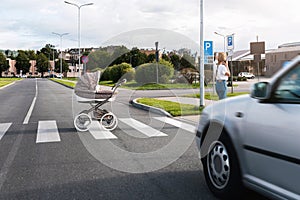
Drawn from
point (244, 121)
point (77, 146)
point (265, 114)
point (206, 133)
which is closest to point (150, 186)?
point (206, 133)

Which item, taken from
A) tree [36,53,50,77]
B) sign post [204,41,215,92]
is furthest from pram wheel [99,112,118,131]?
tree [36,53,50,77]

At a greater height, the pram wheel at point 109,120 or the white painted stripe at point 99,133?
the pram wheel at point 109,120

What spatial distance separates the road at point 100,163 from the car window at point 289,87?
1281mm

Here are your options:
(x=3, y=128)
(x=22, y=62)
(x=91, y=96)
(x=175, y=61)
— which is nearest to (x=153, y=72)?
(x=175, y=61)

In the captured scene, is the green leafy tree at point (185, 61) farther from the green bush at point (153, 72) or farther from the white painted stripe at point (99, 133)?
the white painted stripe at point (99, 133)

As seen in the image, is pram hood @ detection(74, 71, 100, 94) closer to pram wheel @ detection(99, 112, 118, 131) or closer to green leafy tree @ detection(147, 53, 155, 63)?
pram wheel @ detection(99, 112, 118, 131)

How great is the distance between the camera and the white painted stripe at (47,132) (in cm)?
775

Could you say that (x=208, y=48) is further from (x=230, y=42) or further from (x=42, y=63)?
(x=42, y=63)

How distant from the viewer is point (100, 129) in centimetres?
900

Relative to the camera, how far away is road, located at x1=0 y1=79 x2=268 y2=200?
4391 mm

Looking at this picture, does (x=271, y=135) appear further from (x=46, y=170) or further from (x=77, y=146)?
(x=77, y=146)

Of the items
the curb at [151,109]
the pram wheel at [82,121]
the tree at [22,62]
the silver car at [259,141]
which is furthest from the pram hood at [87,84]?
the tree at [22,62]

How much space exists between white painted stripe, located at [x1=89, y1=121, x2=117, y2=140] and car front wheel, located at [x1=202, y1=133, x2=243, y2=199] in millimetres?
3844

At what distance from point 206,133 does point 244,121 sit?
91cm
